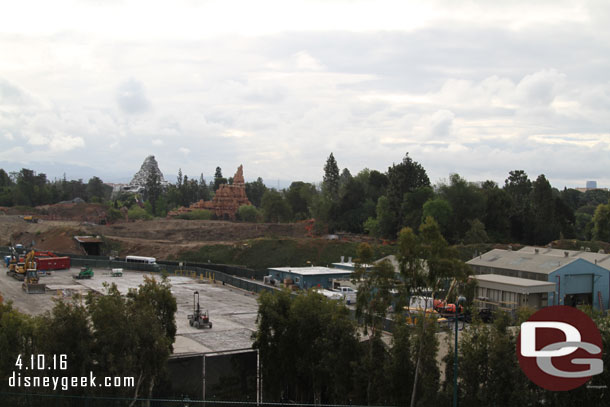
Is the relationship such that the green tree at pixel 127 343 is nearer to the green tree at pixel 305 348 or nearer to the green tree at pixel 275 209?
the green tree at pixel 305 348

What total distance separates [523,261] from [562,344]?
37405 millimetres

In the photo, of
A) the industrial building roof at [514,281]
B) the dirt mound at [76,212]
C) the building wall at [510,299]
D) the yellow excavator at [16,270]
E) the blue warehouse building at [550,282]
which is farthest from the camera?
the dirt mound at [76,212]

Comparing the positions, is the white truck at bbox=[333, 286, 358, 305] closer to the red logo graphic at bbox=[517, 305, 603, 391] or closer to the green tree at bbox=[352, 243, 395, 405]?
the green tree at bbox=[352, 243, 395, 405]

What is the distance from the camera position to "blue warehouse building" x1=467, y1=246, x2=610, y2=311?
41.8 meters

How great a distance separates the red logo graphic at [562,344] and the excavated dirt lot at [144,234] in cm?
6542

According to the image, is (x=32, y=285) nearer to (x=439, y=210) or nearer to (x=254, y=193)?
(x=439, y=210)

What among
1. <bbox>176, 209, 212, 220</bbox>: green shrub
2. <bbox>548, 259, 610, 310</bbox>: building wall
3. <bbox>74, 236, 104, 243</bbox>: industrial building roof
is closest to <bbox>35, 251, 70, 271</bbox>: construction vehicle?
<bbox>74, 236, 104, 243</bbox>: industrial building roof

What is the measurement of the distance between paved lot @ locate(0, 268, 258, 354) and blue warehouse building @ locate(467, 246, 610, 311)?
63.6 ft

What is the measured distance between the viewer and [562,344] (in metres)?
13.0

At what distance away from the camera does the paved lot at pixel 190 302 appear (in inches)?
1174

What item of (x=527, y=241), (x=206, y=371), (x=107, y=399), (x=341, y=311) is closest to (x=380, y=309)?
(x=341, y=311)

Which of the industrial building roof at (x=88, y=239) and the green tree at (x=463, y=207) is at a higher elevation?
the green tree at (x=463, y=207)

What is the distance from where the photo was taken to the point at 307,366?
68.0ft


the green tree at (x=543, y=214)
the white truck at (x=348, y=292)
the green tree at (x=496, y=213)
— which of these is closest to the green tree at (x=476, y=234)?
the green tree at (x=496, y=213)
